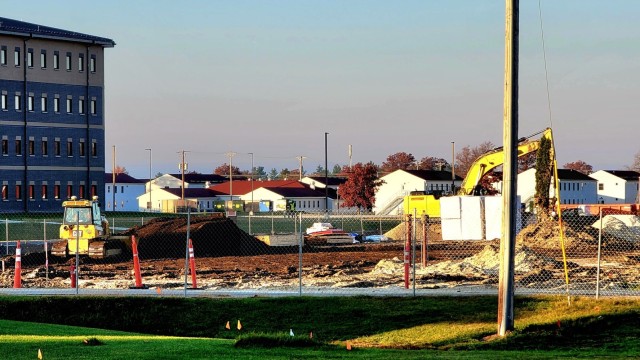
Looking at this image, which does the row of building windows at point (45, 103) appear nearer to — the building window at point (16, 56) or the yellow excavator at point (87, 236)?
the building window at point (16, 56)

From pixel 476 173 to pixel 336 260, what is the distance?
53.0 feet

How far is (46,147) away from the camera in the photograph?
89.1 meters

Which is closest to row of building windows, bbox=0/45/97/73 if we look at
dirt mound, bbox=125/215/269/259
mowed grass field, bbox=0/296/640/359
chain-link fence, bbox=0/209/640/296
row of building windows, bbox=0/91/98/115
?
row of building windows, bbox=0/91/98/115

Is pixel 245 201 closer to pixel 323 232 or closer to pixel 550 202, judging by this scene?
pixel 323 232

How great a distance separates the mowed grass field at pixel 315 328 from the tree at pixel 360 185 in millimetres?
100471

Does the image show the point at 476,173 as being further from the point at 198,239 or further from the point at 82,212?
the point at 82,212

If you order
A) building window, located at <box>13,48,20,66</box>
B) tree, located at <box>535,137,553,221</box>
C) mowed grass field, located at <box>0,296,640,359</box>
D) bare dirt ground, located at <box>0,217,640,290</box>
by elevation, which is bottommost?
mowed grass field, located at <box>0,296,640,359</box>

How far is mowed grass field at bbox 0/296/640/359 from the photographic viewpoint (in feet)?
60.8

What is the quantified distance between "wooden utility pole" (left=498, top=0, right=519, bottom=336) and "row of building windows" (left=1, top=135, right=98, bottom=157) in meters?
69.0

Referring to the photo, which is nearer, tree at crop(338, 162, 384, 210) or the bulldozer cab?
the bulldozer cab

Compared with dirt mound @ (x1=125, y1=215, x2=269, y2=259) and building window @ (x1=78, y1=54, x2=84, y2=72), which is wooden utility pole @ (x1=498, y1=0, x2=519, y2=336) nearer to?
dirt mound @ (x1=125, y1=215, x2=269, y2=259)

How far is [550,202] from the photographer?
56719mm

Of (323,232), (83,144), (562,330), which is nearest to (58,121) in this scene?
(83,144)

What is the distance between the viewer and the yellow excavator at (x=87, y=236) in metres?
49.0
